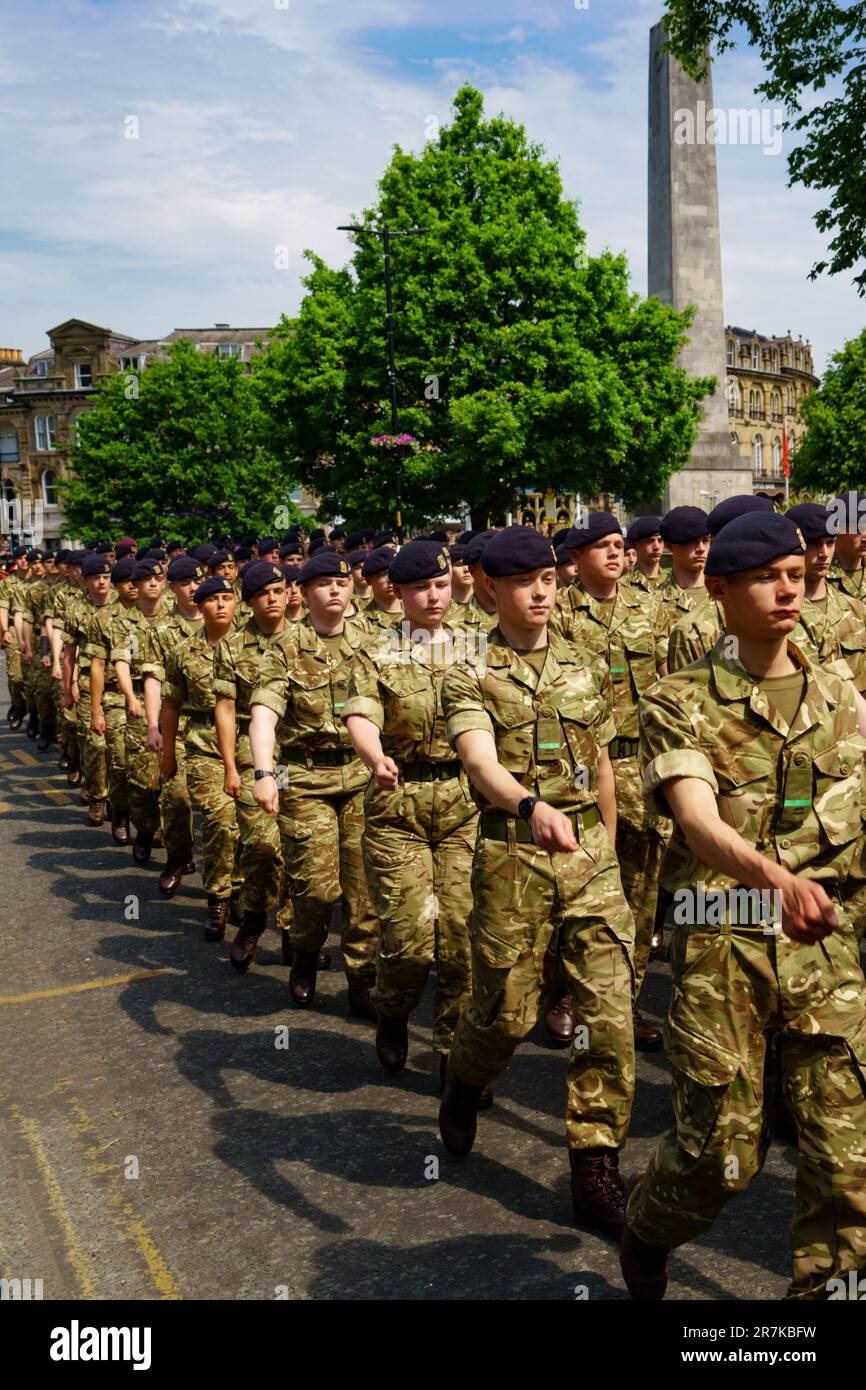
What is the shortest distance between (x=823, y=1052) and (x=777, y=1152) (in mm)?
2063

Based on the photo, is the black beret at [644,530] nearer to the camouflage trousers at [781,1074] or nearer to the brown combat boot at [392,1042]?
the brown combat boot at [392,1042]

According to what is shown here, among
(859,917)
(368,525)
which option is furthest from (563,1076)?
(368,525)

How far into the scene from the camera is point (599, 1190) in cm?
441

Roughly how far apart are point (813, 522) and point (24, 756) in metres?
12.7

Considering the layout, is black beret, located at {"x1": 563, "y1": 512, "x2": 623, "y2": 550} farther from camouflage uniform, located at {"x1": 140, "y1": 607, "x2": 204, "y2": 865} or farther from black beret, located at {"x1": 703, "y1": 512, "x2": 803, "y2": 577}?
black beret, located at {"x1": 703, "y1": 512, "x2": 803, "y2": 577}

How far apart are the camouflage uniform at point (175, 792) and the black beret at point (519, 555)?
4.80m

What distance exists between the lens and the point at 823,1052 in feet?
10.8

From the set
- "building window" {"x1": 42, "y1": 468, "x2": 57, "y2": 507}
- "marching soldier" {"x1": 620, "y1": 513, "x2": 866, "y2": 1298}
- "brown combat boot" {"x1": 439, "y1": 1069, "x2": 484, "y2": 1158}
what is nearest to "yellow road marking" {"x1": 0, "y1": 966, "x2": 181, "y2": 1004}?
"brown combat boot" {"x1": 439, "y1": 1069, "x2": 484, "y2": 1158}

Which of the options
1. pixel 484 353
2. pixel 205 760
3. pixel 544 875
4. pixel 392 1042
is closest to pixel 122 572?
pixel 205 760

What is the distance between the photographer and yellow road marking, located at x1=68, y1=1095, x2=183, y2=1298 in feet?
13.9

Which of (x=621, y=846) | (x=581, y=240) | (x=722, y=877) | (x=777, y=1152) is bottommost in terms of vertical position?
(x=777, y=1152)

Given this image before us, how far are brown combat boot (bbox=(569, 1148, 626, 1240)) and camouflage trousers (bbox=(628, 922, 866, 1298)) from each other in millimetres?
1057

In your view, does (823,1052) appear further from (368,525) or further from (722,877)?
(368,525)

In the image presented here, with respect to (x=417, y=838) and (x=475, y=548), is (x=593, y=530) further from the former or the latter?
(x=475, y=548)
